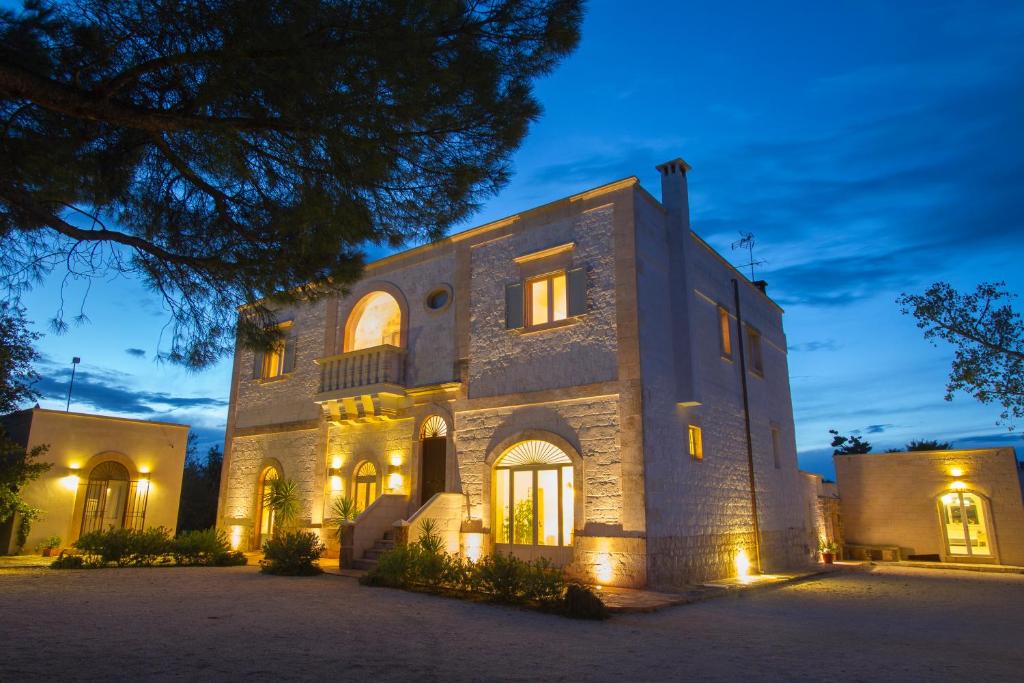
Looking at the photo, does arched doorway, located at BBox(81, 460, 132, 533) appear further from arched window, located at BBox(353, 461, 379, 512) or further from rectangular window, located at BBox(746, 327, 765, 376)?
rectangular window, located at BBox(746, 327, 765, 376)

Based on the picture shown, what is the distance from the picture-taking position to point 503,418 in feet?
44.4

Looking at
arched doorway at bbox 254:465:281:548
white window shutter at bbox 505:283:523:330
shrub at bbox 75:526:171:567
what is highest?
white window shutter at bbox 505:283:523:330

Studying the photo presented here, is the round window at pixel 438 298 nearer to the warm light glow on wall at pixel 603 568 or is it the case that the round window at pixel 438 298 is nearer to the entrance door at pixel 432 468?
the entrance door at pixel 432 468

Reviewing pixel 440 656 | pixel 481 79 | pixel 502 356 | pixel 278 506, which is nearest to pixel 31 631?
pixel 440 656

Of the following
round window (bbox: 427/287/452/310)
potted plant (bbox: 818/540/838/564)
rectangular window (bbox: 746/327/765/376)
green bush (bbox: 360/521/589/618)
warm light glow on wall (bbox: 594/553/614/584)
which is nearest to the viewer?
green bush (bbox: 360/521/589/618)

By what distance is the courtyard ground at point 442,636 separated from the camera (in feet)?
17.5

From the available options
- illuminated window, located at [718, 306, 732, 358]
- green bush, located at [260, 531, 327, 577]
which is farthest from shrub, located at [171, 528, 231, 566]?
illuminated window, located at [718, 306, 732, 358]

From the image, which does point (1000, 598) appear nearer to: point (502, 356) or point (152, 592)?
point (502, 356)

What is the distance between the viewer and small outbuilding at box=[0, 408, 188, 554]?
17.6 meters

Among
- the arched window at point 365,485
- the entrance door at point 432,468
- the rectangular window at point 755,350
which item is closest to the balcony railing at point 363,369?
the entrance door at point 432,468

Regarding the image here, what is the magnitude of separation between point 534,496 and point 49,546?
13.1 meters

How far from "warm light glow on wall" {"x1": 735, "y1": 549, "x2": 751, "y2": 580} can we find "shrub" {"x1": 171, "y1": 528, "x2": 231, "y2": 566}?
1116 cm

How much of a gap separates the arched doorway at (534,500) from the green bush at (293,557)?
3557 millimetres

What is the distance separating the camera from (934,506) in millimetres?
19750
